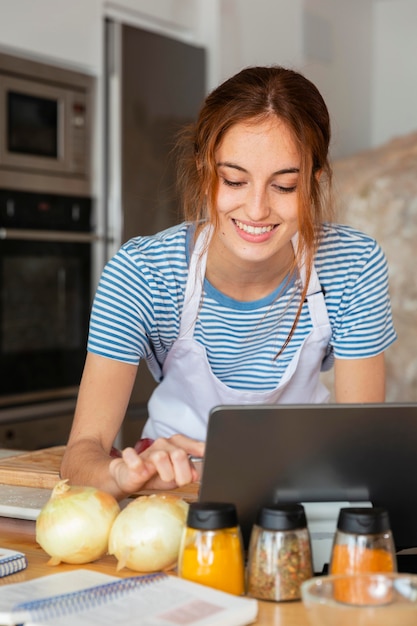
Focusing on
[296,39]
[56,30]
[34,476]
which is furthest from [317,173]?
[296,39]

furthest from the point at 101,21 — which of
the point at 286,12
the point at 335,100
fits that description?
the point at 335,100

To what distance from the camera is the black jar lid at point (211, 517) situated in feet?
2.99

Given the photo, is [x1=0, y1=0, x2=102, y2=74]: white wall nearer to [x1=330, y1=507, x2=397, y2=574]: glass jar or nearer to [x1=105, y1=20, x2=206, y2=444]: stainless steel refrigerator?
[x1=105, y1=20, x2=206, y2=444]: stainless steel refrigerator

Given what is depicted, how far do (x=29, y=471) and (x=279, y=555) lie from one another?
631 mm

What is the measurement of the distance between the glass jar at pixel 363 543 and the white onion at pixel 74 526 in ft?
0.86

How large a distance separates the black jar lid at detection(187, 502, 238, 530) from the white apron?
0.75 meters

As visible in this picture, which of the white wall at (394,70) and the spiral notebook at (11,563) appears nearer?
the spiral notebook at (11,563)

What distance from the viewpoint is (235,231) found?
151 centimetres

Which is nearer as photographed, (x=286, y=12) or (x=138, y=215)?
(x=138, y=215)

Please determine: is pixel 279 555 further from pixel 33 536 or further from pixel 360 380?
pixel 360 380

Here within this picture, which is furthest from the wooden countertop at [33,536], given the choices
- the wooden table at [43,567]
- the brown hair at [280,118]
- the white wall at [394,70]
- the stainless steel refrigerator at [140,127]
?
the white wall at [394,70]

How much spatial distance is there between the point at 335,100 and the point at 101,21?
1.58 m

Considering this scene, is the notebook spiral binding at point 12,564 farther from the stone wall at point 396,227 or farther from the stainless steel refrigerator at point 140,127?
the stone wall at point 396,227

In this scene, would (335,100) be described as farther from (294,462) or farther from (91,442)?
(294,462)
